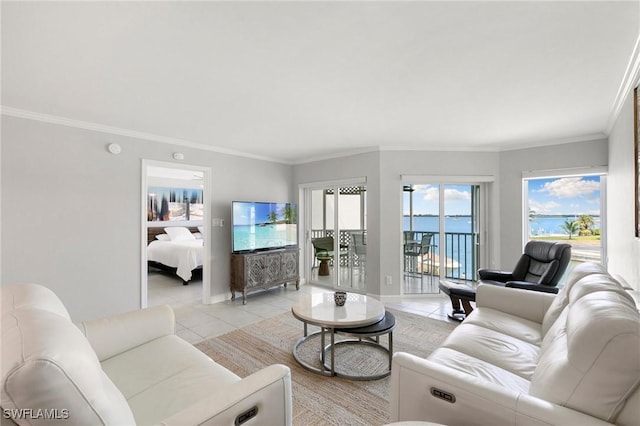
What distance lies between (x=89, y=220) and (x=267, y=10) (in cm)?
315

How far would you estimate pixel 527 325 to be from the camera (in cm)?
217

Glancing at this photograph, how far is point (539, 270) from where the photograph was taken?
341cm

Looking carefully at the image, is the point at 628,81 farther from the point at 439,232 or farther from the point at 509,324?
the point at 439,232

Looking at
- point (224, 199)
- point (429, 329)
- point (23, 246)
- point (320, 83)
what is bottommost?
point (429, 329)

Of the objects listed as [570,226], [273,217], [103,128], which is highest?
[103,128]

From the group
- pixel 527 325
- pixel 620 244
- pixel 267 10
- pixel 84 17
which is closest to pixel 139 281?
pixel 84 17

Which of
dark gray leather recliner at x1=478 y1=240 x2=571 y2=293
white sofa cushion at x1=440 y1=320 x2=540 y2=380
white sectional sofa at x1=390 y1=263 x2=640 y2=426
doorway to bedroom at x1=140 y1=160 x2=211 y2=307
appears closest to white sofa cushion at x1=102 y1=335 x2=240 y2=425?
white sectional sofa at x1=390 y1=263 x2=640 y2=426

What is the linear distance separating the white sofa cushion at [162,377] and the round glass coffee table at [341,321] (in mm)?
950

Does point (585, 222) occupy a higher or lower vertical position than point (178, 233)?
higher

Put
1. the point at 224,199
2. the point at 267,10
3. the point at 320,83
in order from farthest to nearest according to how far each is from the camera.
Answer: the point at 224,199, the point at 320,83, the point at 267,10

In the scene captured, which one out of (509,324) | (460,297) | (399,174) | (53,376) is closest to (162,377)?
(53,376)

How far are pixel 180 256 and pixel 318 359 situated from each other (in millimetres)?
3951

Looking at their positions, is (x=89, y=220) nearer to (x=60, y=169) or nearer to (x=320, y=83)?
(x=60, y=169)

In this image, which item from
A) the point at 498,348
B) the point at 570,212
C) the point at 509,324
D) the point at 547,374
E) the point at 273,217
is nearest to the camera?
the point at 547,374
